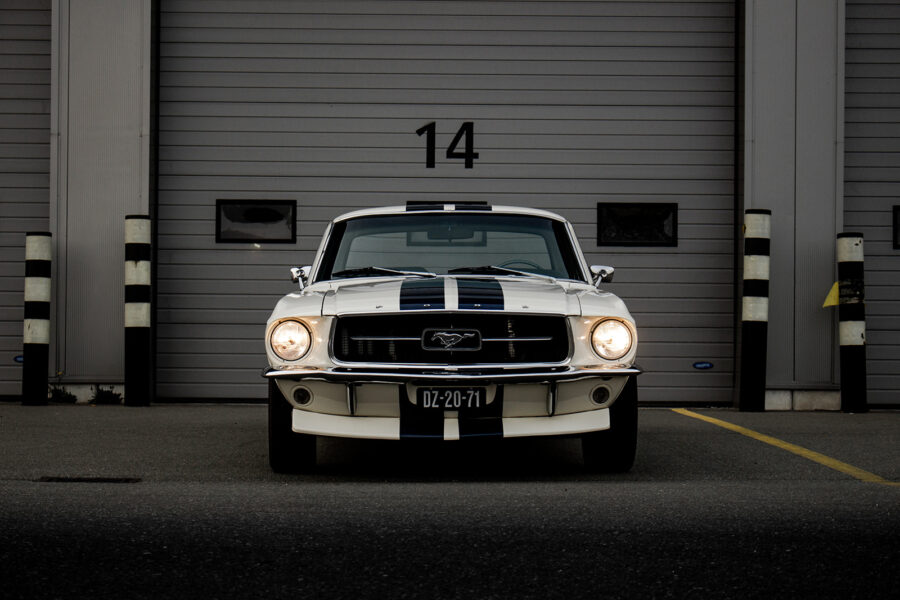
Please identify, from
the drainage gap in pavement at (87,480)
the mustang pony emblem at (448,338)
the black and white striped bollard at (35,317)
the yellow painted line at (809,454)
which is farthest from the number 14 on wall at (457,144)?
the drainage gap in pavement at (87,480)

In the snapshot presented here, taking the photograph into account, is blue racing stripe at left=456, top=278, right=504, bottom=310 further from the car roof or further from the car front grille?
the car roof

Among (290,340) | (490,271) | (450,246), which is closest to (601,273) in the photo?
(490,271)

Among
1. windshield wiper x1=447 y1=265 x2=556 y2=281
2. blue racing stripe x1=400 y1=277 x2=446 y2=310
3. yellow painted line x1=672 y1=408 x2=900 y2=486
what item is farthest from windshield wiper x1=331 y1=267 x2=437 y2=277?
yellow painted line x1=672 y1=408 x2=900 y2=486

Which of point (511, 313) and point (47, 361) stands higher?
point (511, 313)

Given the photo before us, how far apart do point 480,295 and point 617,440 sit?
0.93m

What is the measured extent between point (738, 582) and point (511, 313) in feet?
6.69

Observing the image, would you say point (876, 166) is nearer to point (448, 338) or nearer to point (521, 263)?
point (521, 263)

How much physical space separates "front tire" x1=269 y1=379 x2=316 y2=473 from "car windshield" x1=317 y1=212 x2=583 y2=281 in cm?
99

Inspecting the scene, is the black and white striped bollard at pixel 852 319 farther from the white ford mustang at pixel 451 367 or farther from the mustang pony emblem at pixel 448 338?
the mustang pony emblem at pixel 448 338

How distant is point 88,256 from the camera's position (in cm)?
876

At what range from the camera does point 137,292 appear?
834 cm

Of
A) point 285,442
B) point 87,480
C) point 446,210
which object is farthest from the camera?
point 446,210

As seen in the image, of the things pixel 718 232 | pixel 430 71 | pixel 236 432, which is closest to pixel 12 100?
pixel 430 71

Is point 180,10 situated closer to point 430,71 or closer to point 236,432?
point 430,71
